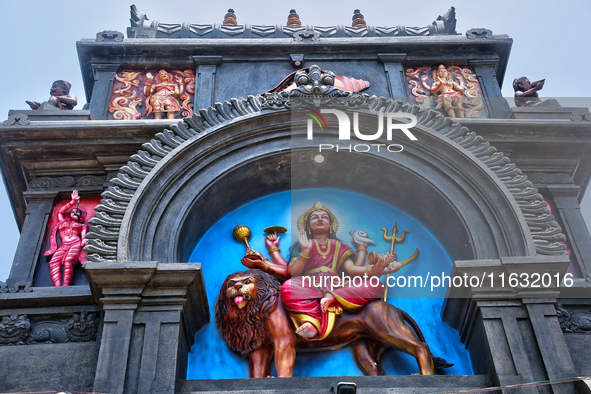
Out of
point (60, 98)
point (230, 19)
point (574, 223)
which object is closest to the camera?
point (574, 223)

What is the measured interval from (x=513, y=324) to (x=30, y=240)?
6661 millimetres

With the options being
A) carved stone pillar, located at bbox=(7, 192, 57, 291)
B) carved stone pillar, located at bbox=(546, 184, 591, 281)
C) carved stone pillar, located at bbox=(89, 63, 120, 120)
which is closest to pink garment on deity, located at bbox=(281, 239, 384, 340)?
carved stone pillar, located at bbox=(546, 184, 591, 281)

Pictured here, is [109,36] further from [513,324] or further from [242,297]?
[513,324]

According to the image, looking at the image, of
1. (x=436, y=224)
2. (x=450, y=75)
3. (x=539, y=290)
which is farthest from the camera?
(x=450, y=75)

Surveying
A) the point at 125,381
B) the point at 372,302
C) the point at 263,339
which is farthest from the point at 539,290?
the point at 125,381

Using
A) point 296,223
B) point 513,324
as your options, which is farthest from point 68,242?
point 513,324

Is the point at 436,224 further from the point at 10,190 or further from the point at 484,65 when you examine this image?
the point at 10,190

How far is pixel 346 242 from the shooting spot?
396 inches

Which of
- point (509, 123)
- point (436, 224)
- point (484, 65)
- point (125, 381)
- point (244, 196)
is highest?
point (484, 65)

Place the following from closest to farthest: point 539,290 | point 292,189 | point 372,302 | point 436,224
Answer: point 539,290 → point 372,302 → point 436,224 → point 292,189

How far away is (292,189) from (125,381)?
175 inches

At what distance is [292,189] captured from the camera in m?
10.8

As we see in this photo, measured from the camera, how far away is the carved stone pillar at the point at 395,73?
11383mm

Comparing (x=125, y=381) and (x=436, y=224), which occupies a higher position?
(x=436, y=224)
